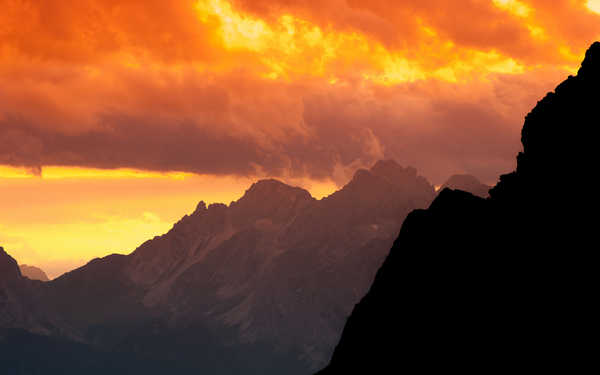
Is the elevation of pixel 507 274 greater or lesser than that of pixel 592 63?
lesser

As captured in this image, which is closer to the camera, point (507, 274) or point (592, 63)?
point (507, 274)

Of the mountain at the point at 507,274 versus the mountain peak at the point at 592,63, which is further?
the mountain peak at the point at 592,63

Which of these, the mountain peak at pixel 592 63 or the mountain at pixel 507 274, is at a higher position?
the mountain peak at pixel 592 63

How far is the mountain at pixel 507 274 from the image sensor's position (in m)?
74.9

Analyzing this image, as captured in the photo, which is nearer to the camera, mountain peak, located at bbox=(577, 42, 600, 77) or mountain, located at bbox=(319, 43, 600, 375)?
mountain, located at bbox=(319, 43, 600, 375)

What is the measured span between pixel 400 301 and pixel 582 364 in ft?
82.3

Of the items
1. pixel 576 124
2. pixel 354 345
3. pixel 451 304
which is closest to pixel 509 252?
pixel 451 304

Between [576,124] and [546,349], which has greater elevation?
[576,124]

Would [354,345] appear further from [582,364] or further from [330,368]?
[582,364]

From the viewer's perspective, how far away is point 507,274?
3236 inches

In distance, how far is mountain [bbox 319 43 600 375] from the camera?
7494cm

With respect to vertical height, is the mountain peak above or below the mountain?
above

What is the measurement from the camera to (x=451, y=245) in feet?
298

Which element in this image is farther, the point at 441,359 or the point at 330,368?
the point at 330,368
